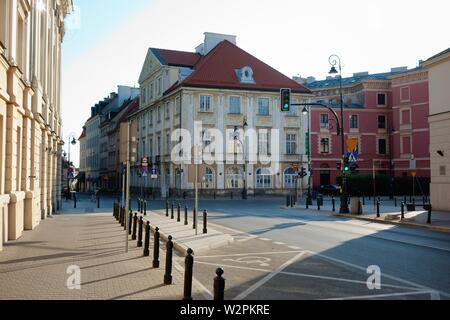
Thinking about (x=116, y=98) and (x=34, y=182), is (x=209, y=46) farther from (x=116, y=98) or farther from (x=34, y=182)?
(x=34, y=182)

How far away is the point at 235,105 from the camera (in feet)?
170

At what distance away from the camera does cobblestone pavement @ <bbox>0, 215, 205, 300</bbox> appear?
767cm

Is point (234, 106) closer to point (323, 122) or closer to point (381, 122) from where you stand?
point (323, 122)

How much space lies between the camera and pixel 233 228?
19.4 m

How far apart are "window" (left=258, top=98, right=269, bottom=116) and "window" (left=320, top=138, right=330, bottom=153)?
47.1ft

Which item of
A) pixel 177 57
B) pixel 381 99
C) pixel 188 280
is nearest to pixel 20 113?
pixel 188 280

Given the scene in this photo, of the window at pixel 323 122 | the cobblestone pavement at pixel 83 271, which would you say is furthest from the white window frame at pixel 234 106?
the cobblestone pavement at pixel 83 271

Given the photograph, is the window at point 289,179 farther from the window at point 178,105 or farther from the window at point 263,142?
the window at point 178,105

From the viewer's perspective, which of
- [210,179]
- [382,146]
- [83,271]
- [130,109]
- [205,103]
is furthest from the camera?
[130,109]

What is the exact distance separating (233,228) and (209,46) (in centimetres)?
4466

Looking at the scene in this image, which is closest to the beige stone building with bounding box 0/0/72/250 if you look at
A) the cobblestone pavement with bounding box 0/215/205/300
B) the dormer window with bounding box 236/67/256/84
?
the cobblestone pavement with bounding box 0/215/205/300

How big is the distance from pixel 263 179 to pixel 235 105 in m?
8.60

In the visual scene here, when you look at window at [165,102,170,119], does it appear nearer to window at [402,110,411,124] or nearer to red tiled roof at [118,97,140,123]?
red tiled roof at [118,97,140,123]
